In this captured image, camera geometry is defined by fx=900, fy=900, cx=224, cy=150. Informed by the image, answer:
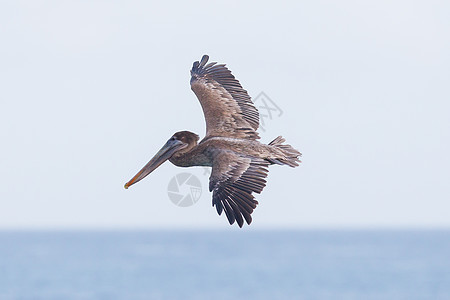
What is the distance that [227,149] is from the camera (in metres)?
12.6

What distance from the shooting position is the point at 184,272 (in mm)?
120125

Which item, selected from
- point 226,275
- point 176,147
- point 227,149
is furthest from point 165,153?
point 226,275

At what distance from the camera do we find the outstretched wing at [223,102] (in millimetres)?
13914

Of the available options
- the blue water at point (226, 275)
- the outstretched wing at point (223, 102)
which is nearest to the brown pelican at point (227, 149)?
the outstretched wing at point (223, 102)

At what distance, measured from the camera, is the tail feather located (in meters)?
12.8

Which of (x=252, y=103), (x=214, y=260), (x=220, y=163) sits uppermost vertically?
(x=214, y=260)

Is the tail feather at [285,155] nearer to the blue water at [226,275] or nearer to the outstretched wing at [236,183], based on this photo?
the outstretched wing at [236,183]

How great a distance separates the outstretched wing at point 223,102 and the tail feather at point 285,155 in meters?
0.36
